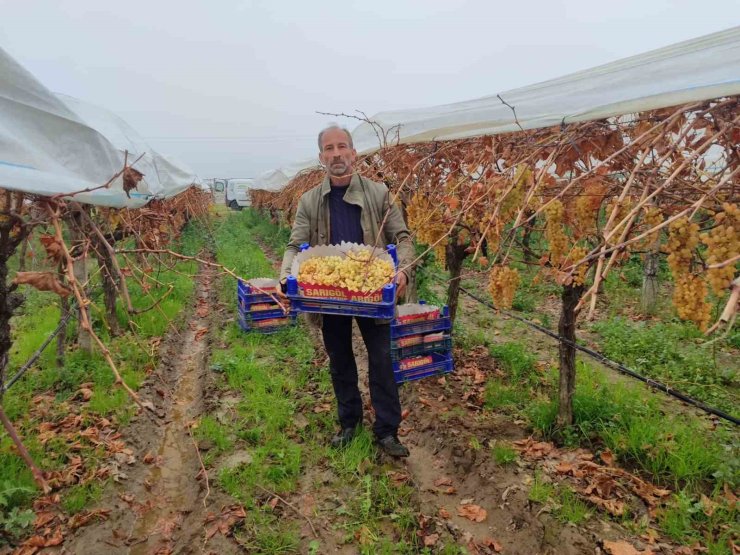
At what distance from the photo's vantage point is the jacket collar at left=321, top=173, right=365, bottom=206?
10.4 ft

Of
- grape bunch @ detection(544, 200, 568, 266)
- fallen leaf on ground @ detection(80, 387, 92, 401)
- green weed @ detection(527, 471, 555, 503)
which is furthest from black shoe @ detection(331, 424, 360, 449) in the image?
fallen leaf on ground @ detection(80, 387, 92, 401)

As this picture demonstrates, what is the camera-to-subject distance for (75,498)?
9.76ft

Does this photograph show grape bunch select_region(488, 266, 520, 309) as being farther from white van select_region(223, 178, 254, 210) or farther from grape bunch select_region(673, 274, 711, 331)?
white van select_region(223, 178, 254, 210)

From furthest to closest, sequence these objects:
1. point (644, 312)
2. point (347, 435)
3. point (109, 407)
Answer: point (644, 312)
point (109, 407)
point (347, 435)

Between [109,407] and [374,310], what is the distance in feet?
9.31

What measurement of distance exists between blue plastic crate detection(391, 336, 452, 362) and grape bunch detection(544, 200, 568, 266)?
1814mm

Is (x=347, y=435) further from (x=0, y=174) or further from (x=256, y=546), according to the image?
(x=0, y=174)

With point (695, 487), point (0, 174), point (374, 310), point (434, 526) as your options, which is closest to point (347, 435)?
point (434, 526)

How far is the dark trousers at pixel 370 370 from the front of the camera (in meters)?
3.21

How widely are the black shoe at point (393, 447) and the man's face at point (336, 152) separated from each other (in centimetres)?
198

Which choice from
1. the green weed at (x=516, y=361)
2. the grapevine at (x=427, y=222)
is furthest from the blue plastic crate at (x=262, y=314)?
the green weed at (x=516, y=361)

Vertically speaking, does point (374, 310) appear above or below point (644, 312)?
above

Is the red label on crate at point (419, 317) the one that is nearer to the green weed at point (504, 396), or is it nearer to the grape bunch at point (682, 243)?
the green weed at point (504, 396)

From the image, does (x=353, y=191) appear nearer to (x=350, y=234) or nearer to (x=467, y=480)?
(x=350, y=234)
